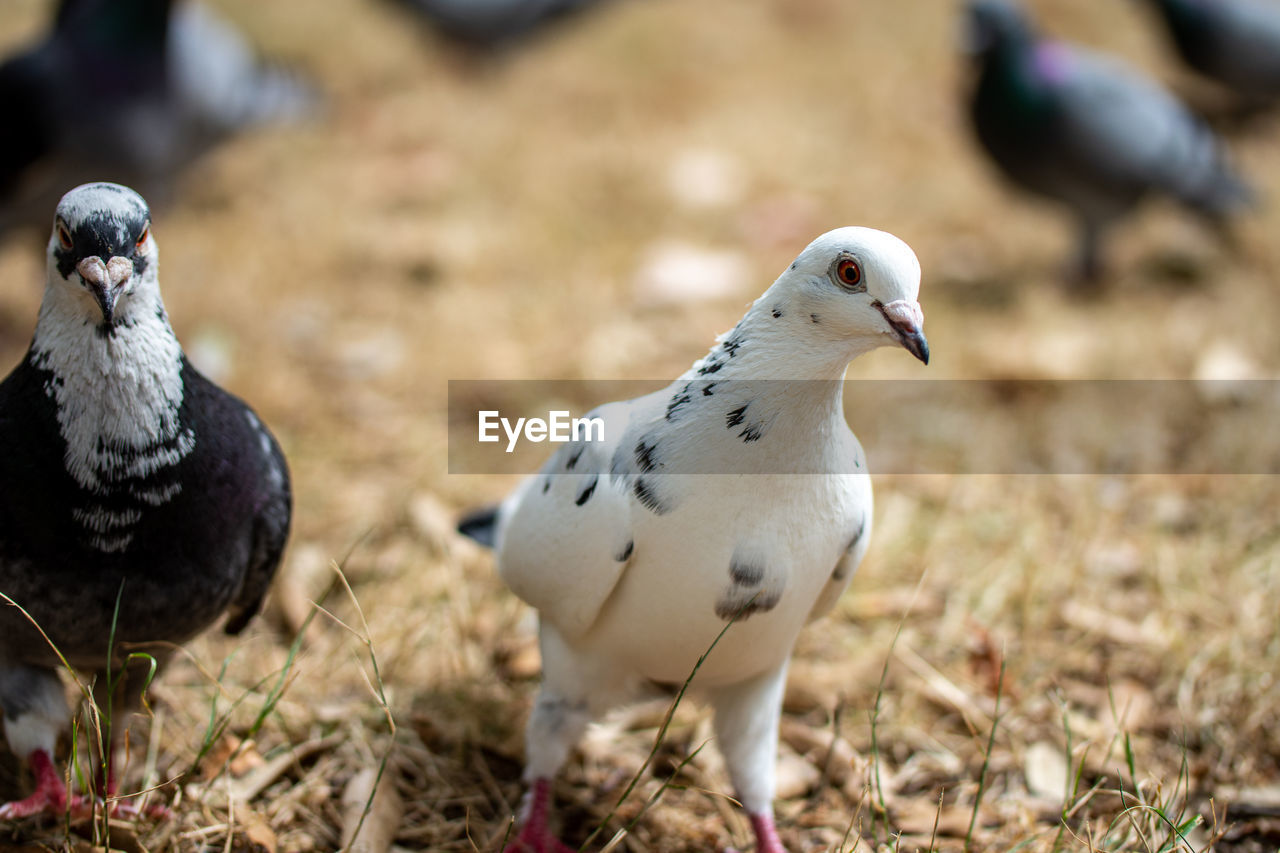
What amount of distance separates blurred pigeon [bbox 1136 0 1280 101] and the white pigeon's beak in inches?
244

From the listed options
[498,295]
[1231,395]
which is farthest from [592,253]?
[1231,395]

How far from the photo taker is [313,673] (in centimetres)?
282

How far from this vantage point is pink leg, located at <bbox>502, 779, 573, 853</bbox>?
7.57 ft

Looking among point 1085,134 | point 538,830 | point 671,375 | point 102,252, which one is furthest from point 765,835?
point 1085,134

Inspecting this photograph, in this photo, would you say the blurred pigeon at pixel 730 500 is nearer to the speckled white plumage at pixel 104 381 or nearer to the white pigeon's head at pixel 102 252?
the speckled white plumage at pixel 104 381

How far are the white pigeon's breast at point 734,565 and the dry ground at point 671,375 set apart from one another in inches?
14.8

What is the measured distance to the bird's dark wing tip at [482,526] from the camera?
2680 mm

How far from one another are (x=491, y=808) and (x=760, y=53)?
266 inches

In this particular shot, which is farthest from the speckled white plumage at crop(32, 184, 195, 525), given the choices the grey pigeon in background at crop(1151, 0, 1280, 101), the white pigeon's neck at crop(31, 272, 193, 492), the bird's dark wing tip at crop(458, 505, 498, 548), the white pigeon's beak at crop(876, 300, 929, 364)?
the grey pigeon in background at crop(1151, 0, 1280, 101)

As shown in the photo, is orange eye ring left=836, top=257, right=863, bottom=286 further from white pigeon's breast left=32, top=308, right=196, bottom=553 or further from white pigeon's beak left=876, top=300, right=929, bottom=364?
white pigeon's breast left=32, top=308, right=196, bottom=553

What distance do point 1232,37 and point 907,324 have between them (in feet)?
20.5

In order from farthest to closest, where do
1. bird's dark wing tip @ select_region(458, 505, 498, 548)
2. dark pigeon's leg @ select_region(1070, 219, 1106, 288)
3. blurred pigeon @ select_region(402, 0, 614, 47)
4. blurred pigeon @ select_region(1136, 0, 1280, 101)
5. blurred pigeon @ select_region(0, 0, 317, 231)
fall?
blurred pigeon @ select_region(402, 0, 614, 47) < blurred pigeon @ select_region(1136, 0, 1280, 101) < dark pigeon's leg @ select_region(1070, 219, 1106, 288) < blurred pigeon @ select_region(0, 0, 317, 231) < bird's dark wing tip @ select_region(458, 505, 498, 548)

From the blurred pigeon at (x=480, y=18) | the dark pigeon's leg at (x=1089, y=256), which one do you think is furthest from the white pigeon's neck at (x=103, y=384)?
the blurred pigeon at (x=480, y=18)

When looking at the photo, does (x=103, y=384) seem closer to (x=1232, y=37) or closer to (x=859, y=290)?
(x=859, y=290)
